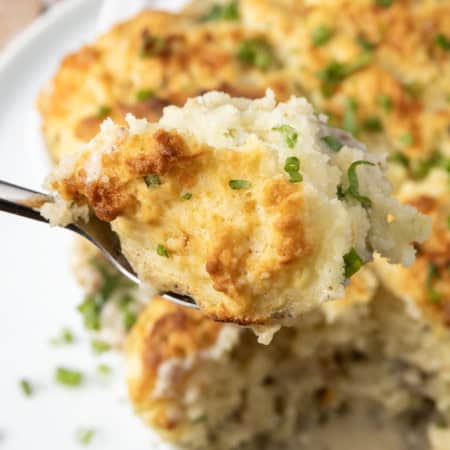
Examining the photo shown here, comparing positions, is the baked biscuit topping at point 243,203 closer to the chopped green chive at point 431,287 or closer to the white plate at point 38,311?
the chopped green chive at point 431,287

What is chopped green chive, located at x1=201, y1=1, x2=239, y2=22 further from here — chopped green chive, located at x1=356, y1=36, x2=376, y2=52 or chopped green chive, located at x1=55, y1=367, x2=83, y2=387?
chopped green chive, located at x1=55, y1=367, x2=83, y2=387

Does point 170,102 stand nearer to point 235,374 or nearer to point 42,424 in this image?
point 235,374

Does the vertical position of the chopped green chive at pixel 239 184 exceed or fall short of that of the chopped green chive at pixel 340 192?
it exceeds it

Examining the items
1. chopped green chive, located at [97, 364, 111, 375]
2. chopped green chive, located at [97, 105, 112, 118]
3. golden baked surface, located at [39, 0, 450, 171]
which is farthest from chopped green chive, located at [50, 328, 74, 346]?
chopped green chive, located at [97, 105, 112, 118]

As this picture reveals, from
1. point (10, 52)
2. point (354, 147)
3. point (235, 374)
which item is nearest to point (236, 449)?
point (235, 374)

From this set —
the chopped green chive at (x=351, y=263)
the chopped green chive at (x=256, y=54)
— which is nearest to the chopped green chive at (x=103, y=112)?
the chopped green chive at (x=256, y=54)

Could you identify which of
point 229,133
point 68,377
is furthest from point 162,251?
point 68,377
